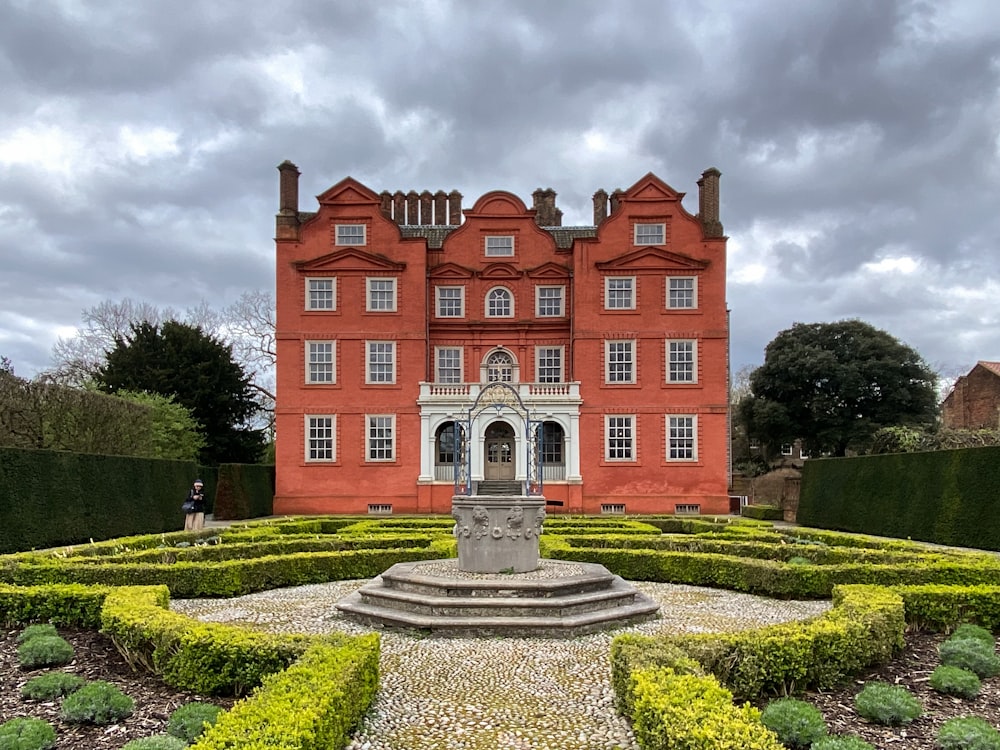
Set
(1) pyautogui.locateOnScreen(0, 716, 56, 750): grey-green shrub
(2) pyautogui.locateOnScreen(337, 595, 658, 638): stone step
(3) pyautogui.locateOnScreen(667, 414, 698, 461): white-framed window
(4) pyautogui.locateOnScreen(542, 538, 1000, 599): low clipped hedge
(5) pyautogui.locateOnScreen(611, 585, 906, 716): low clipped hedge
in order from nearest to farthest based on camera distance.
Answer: (1) pyautogui.locateOnScreen(0, 716, 56, 750): grey-green shrub → (5) pyautogui.locateOnScreen(611, 585, 906, 716): low clipped hedge → (2) pyautogui.locateOnScreen(337, 595, 658, 638): stone step → (4) pyautogui.locateOnScreen(542, 538, 1000, 599): low clipped hedge → (3) pyautogui.locateOnScreen(667, 414, 698, 461): white-framed window

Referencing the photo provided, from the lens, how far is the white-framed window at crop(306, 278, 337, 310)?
30.7 meters

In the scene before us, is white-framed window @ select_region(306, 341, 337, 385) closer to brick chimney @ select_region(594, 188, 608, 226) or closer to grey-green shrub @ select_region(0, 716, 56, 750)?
brick chimney @ select_region(594, 188, 608, 226)

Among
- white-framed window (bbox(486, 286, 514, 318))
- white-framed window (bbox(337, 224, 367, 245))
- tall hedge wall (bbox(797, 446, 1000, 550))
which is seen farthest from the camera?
white-framed window (bbox(486, 286, 514, 318))

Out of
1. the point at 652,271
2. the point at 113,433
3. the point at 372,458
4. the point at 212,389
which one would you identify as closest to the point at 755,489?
the point at 652,271

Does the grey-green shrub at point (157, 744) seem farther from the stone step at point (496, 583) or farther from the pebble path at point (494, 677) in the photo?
the stone step at point (496, 583)

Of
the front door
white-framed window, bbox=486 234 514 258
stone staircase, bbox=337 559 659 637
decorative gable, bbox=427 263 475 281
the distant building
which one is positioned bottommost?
stone staircase, bbox=337 559 659 637

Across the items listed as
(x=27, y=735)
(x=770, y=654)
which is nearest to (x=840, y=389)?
(x=770, y=654)

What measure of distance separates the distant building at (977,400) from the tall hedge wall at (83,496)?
39531 millimetres

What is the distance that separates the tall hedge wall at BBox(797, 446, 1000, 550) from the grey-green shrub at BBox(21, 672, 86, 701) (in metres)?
18.4

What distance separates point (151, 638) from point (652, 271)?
25.9 metres

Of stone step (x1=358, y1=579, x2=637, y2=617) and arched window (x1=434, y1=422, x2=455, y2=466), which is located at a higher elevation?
arched window (x1=434, y1=422, x2=455, y2=466)

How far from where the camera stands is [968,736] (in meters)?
5.02

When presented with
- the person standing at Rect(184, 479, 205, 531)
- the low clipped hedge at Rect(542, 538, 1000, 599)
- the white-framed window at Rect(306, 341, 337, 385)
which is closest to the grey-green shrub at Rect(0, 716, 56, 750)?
the low clipped hedge at Rect(542, 538, 1000, 599)

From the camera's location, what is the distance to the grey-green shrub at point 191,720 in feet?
17.2
